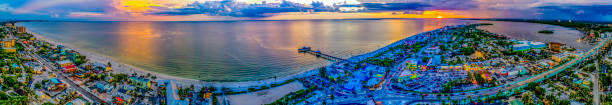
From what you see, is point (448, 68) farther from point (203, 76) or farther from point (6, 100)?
point (6, 100)

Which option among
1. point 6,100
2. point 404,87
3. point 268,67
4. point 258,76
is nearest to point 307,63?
point 268,67

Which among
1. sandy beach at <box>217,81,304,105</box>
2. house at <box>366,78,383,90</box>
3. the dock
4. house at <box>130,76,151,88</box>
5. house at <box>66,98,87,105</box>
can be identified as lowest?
sandy beach at <box>217,81,304,105</box>

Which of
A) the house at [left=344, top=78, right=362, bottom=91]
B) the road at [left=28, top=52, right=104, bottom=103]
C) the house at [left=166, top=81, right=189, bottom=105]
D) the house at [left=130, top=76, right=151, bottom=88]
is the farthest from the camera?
the house at [left=130, top=76, right=151, bottom=88]

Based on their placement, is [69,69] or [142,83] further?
[69,69]

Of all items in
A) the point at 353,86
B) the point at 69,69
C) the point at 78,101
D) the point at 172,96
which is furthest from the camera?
the point at 69,69

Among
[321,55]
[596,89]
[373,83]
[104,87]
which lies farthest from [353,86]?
[321,55]

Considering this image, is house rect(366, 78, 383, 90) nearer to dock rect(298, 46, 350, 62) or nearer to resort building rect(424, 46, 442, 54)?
dock rect(298, 46, 350, 62)

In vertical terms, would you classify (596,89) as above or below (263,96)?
above

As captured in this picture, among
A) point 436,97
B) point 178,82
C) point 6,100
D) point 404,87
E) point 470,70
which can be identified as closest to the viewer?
point 6,100

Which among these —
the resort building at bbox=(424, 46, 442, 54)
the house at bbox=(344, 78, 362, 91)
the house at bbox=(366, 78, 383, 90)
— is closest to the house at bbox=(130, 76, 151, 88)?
the house at bbox=(344, 78, 362, 91)

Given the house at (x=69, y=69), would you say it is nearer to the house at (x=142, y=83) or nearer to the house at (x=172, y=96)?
the house at (x=142, y=83)

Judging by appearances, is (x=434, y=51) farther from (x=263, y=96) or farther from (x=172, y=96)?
(x=172, y=96)
